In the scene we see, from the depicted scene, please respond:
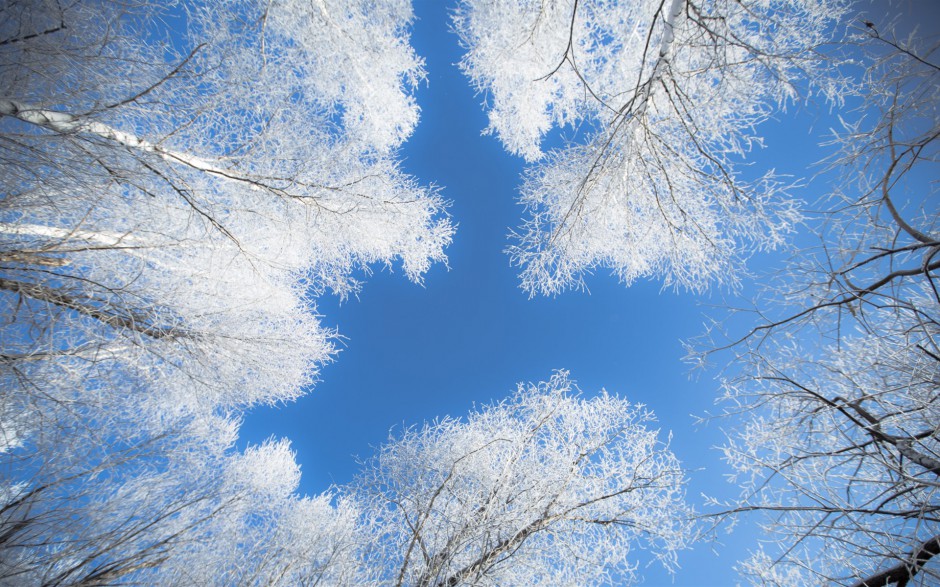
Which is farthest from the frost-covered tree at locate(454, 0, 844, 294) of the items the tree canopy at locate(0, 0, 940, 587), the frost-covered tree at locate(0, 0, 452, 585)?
the frost-covered tree at locate(0, 0, 452, 585)

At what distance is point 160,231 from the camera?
3561 mm

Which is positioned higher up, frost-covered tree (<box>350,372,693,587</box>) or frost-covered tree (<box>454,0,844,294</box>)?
frost-covered tree (<box>454,0,844,294</box>)

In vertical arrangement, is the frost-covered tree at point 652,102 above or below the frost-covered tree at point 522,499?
above

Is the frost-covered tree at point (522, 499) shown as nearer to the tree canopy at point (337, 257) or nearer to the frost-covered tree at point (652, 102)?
the tree canopy at point (337, 257)

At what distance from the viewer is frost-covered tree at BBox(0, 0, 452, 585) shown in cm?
239

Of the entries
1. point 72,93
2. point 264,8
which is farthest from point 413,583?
point 264,8

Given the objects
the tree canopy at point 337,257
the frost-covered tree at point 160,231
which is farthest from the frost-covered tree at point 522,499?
the frost-covered tree at point 160,231

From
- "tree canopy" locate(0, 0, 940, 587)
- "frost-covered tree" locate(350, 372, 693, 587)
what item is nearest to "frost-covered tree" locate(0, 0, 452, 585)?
"tree canopy" locate(0, 0, 940, 587)

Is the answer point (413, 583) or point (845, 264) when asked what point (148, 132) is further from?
point (845, 264)

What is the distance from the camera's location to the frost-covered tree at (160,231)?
2.39m

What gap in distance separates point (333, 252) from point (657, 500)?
484 cm

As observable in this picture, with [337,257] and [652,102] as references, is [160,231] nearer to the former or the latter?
[337,257]

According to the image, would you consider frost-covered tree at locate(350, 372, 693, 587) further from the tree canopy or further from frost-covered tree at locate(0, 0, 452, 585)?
frost-covered tree at locate(0, 0, 452, 585)

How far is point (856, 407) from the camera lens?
5.72ft
